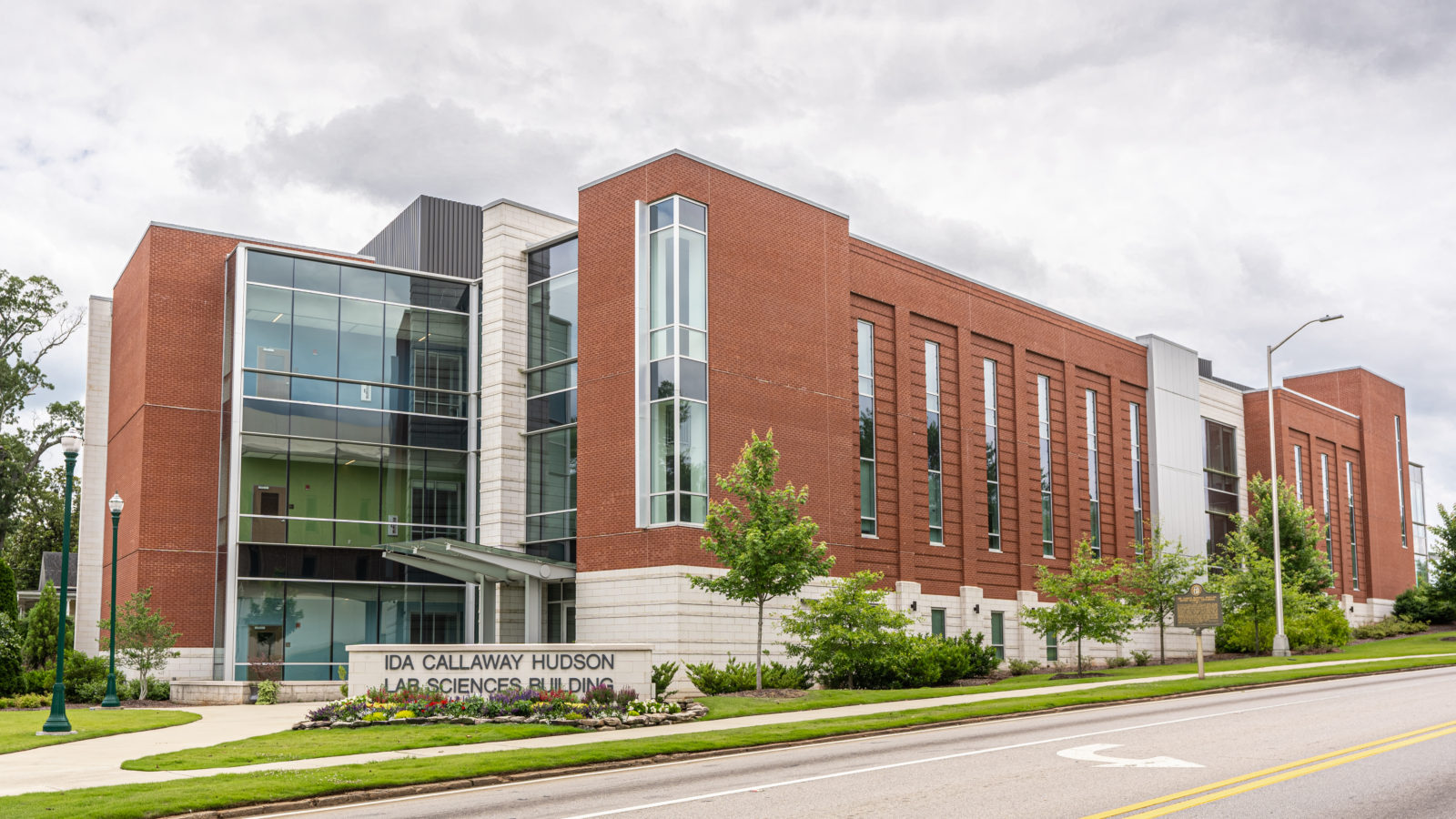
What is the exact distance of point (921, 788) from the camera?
12.9 metres

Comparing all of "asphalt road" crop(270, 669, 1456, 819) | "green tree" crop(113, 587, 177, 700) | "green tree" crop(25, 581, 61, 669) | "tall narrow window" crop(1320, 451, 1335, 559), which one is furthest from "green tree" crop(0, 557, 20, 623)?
"tall narrow window" crop(1320, 451, 1335, 559)

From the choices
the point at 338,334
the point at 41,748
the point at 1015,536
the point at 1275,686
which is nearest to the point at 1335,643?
the point at 1015,536

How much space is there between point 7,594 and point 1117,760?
3207 cm

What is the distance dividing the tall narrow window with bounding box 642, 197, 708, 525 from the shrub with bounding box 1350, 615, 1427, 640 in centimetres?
3818

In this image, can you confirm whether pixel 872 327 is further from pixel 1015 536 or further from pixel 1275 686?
pixel 1275 686

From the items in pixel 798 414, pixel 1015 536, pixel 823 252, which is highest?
pixel 823 252

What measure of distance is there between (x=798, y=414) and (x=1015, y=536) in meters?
12.6

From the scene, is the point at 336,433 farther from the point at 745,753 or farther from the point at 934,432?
the point at 745,753

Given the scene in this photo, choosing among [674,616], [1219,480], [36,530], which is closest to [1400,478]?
[1219,480]

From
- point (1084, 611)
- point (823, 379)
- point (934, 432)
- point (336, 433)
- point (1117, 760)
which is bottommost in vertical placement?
point (1117, 760)

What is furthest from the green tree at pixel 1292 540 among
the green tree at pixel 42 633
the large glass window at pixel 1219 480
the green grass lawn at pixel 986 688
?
the green tree at pixel 42 633

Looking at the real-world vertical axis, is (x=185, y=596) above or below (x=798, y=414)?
below

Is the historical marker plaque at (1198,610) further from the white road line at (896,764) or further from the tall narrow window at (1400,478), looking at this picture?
the tall narrow window at (1400,478)

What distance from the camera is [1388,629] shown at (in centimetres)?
Answer: 5656
